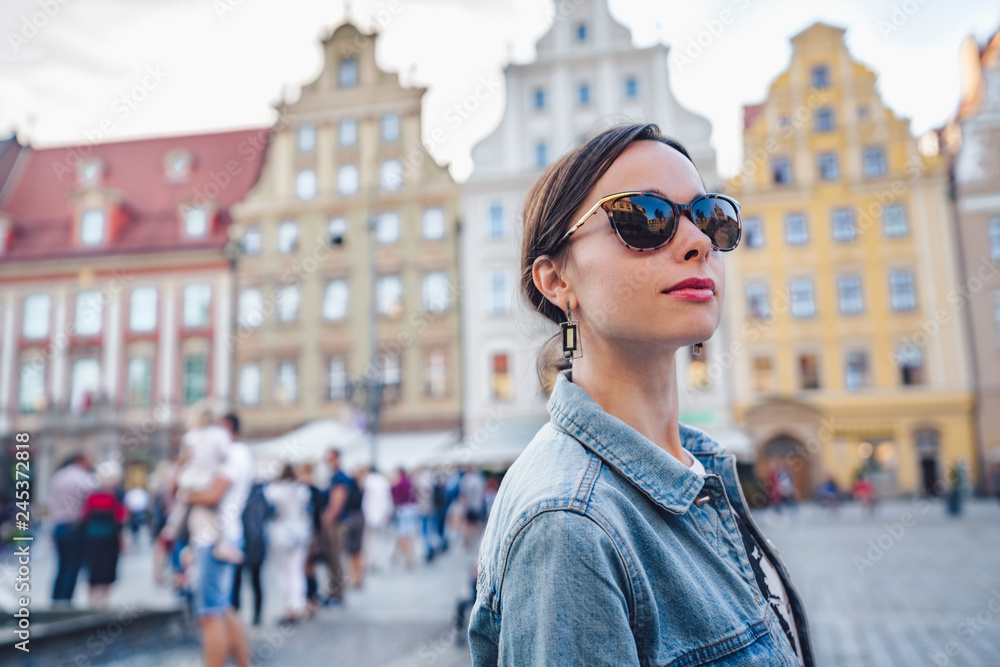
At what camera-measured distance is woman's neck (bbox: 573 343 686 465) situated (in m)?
1.25

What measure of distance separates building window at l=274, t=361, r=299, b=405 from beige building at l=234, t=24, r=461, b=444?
0.04 meters

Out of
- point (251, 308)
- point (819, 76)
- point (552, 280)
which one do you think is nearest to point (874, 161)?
point (819, 76)

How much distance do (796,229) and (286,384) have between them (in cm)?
1913

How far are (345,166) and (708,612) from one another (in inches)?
1119

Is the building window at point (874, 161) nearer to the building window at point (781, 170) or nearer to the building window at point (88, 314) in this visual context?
the building window at point (781, 170)

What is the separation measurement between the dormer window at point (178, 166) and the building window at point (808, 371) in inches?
985

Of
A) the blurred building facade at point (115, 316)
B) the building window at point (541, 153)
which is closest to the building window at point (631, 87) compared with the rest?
the building window at point (541, 153)

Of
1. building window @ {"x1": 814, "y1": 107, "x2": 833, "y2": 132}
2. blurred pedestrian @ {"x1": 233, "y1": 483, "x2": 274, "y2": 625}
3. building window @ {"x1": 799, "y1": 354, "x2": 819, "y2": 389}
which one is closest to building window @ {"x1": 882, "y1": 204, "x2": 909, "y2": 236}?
building window @ {"x1": 814, "y1": 107, "x2": 833, "y2": 132}

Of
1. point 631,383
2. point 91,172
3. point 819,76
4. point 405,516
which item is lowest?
point 405,516

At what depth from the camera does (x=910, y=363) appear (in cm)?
2620

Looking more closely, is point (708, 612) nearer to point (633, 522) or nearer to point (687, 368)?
point (633, 522)

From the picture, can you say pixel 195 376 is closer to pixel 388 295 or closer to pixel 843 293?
pixel 388 295

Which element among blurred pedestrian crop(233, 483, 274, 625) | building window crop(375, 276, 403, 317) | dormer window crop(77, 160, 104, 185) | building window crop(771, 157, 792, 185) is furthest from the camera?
dormer window crop(77, 160, 104, 185)

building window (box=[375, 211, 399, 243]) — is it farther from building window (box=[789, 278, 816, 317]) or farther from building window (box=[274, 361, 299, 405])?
building window (box=[789, 278, 816, 317])
